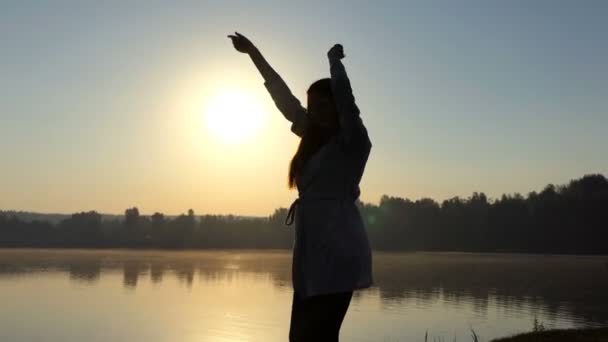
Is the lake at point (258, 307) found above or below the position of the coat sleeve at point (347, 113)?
below

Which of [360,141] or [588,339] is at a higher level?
[360,141]

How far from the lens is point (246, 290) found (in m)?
47.1

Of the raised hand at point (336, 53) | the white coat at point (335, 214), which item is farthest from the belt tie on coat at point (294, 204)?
the raised hand at point (336, 53)

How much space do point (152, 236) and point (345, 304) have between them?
156 meters

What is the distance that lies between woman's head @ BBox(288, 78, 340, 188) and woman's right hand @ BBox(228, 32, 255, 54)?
0.53 meters

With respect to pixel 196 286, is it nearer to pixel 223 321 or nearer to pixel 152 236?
pixel 223 321

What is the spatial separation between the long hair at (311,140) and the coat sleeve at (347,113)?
0.11 m

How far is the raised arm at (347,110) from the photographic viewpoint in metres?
2.63

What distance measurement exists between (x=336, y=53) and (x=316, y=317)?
1093mm

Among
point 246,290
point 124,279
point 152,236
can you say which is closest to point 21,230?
point 152,236

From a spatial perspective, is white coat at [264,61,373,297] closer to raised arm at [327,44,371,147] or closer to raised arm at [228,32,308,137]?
raised arm at [327,44,371,147]

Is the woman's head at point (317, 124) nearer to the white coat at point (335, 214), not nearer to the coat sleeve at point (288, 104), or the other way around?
the white coat at point (335, 214)

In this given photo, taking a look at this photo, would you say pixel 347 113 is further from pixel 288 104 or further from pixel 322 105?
pixel 288 104

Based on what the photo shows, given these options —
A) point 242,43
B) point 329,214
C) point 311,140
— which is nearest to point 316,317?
point 329,214
